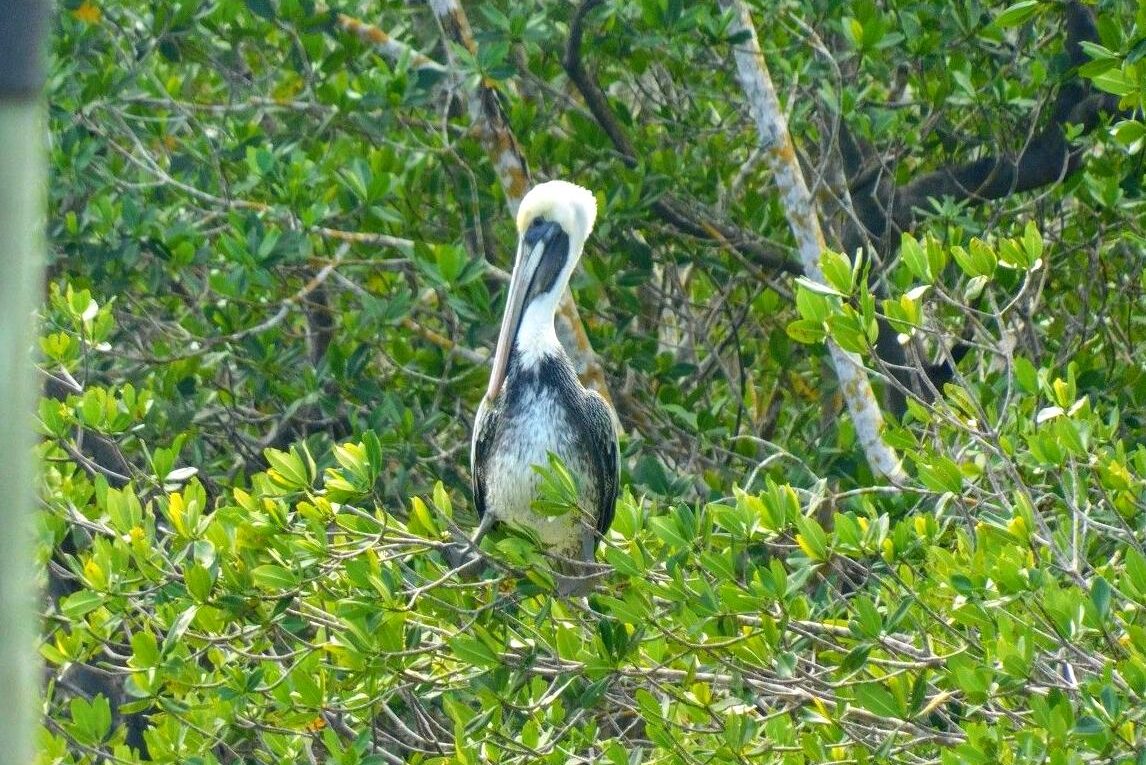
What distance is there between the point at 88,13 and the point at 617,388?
8.90ft

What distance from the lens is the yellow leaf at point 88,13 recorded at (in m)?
6.09

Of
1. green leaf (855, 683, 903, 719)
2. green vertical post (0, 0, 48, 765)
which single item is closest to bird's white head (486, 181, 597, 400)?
green leaf (855, 683, 903, 719)

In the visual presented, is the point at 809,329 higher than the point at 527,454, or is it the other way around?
the point at 809,329

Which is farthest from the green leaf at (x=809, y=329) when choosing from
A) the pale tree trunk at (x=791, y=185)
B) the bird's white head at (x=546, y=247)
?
the pale tree trunk at (x=791, y=185)

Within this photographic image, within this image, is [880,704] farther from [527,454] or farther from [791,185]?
[791,185]

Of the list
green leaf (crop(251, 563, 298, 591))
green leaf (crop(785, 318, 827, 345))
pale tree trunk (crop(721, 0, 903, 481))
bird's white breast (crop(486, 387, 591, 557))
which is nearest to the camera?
green leaf (crop(251, 563, 298, 591))

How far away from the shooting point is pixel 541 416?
5258 millimetres

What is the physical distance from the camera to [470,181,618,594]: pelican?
5.20m

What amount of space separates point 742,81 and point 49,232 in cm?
290

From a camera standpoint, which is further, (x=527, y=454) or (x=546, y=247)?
(x=546, y=247)

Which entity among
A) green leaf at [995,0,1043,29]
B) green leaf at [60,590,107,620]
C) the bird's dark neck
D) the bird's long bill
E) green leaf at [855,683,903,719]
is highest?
green leaf at [995,0,1043,29]

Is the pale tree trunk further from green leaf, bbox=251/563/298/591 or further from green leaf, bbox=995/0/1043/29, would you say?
green leaf, bbox=251/563/298/591

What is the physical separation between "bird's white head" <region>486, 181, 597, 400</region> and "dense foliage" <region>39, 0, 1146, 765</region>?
0.69ft

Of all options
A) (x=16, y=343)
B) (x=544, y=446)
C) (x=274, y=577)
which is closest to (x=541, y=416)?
(x=544, y=446)
